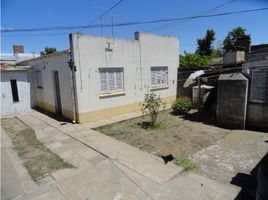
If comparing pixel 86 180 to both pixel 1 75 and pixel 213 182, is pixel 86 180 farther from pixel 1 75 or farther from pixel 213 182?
pixel 1 75

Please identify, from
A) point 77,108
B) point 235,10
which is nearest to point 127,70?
point 77,108

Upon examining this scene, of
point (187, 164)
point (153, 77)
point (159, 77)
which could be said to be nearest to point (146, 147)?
point (187, 164)

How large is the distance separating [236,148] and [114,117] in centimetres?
633

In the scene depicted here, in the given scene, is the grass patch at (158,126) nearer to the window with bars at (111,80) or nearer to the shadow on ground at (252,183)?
the window with bars at (111,80)

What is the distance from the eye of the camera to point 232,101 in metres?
8.49

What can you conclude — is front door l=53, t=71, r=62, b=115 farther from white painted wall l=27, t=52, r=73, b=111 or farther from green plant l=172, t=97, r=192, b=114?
green plant l=172, t=97, r=192, b=114

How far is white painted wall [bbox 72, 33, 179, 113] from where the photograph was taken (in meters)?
9.52

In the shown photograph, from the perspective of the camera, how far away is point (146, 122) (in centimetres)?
980

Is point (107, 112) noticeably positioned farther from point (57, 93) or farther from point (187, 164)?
point (187, 164)

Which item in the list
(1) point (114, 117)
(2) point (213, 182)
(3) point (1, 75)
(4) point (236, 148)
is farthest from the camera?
(3) point (1, 75)

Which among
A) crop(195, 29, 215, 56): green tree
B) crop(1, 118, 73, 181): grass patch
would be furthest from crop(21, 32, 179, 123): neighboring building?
crop(195, 29, 215, 56): green tree

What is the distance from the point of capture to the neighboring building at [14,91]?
12.1 m

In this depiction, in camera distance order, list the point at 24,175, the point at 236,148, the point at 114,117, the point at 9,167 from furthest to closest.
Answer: the point at 114,117, the point at 236,148, the point at 9,167, the point at 24,175

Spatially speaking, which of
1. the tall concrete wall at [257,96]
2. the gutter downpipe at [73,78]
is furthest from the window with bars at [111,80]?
the tall concrete wall at [257,96]
